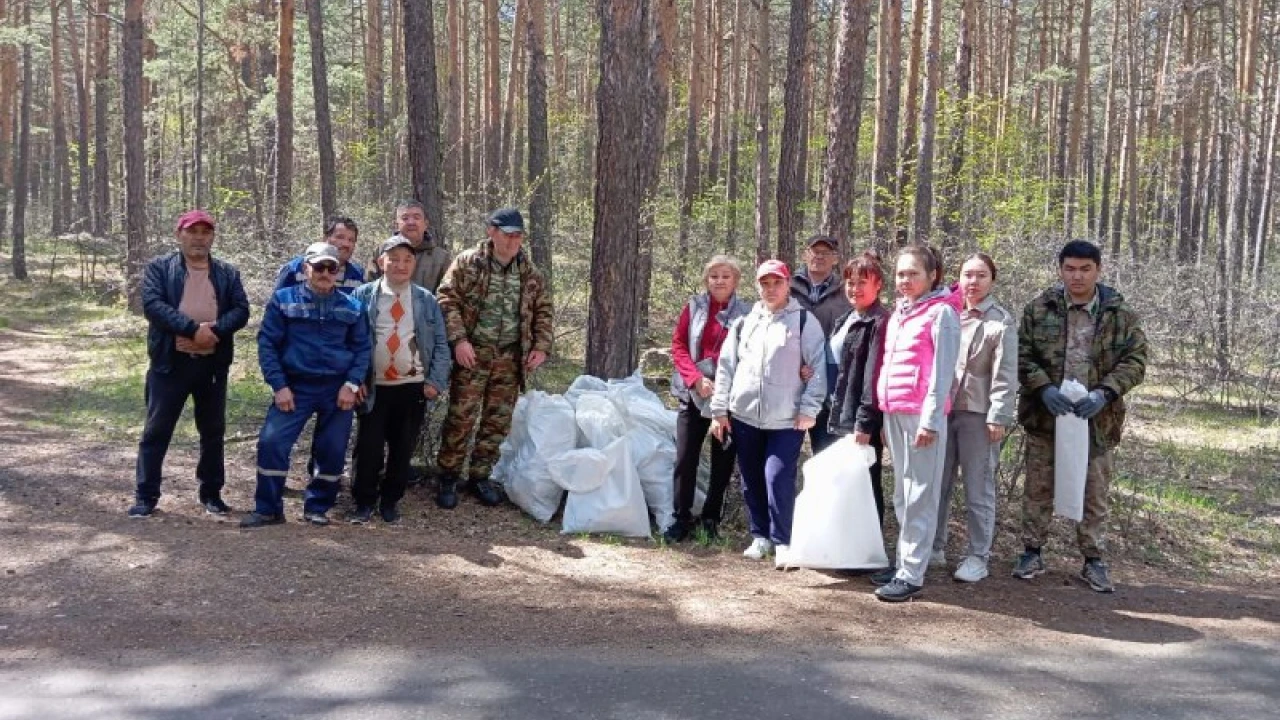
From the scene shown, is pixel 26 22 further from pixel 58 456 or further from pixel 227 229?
pixel 58 456

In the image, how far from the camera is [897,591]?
5477mm

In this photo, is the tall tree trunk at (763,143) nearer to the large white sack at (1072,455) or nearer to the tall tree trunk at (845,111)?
the tall tree trunk at (845,111)

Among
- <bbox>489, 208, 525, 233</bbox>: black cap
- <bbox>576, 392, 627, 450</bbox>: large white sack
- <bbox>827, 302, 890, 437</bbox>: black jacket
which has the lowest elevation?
<bbox>576, 392, 627, 450</bbox>: large white sack

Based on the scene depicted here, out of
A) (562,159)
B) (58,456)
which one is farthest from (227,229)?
(562,159)

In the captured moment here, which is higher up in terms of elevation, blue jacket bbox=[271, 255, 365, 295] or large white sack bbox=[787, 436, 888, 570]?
blue jacket bbox=[271, 255, 365, 295]

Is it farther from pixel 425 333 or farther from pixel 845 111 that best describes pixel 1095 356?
pixel 845 111

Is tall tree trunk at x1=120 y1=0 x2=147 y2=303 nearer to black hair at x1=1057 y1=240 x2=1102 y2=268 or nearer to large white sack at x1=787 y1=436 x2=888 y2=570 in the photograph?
large white sack at x1=787 y1=436 x2=888 y2=570

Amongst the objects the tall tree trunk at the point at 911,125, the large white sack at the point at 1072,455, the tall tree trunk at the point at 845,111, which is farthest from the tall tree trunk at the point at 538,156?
the large white sack at the point at 1072,455

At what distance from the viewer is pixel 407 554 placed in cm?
583

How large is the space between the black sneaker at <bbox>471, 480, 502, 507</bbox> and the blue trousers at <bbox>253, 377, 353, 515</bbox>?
1.05 m

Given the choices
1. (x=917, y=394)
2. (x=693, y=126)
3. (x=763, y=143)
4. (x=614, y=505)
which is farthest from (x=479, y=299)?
(x=693, y=126)

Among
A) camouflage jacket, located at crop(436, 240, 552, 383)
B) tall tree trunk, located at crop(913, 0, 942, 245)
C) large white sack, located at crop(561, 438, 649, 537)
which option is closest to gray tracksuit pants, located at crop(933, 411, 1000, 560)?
large white sack, located at crop(561, 438, 649, 537)

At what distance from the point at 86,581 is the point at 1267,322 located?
44.2 feet

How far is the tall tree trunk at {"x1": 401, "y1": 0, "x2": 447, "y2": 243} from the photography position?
10352 mm
